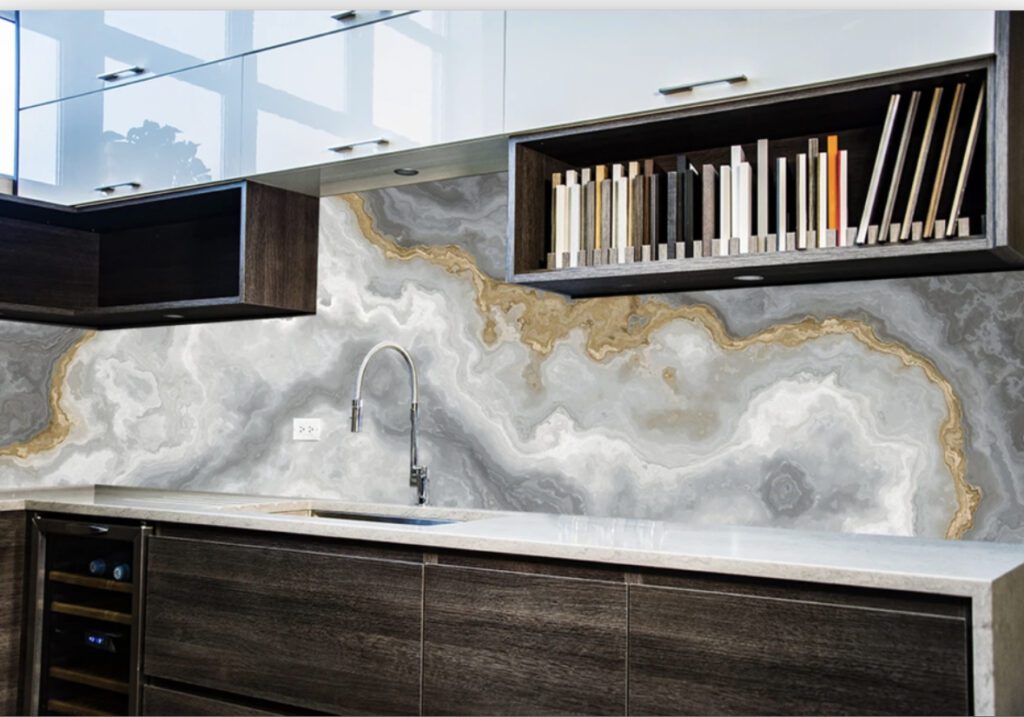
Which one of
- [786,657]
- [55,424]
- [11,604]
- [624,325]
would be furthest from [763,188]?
[55,424]

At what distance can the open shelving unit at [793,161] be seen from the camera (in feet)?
6.63

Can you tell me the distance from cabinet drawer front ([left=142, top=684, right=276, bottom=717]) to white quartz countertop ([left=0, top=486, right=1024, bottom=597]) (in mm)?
446

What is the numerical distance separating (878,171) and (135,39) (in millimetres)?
2400

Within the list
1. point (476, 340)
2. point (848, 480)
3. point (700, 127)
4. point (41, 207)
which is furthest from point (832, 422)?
point (41, 207)

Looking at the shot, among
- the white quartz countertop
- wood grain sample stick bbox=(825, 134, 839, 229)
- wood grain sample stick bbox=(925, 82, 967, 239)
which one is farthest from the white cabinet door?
wood grain sample stick bbox=(925, 82, 967, 239)

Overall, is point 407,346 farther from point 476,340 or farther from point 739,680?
point 739,680

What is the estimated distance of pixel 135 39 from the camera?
3.34 meters

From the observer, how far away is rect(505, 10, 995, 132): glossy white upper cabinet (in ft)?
6.84

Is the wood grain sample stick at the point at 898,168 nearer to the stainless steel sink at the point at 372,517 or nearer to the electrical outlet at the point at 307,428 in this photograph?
the stainless steel sink at the point at 372,517

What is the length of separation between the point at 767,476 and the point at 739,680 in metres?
0.80

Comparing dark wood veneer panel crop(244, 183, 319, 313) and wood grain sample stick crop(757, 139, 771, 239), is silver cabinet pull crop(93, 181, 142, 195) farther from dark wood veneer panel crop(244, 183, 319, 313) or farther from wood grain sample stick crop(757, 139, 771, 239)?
wood grain sample stick crop(757, 139, 771, 239)

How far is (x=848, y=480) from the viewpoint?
2.51m

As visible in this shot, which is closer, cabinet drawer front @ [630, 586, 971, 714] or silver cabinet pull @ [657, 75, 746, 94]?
cabinet drawer front @ [630, 586, 971, 714]

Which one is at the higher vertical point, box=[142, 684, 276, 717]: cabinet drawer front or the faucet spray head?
the faucet spray head
